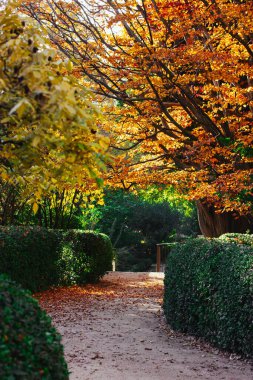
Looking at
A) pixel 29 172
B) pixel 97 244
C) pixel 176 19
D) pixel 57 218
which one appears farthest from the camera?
pixel 57 218

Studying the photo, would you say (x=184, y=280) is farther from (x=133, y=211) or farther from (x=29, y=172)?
(x=133, y=211)

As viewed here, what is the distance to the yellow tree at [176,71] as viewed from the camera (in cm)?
873

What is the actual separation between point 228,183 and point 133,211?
583 inches

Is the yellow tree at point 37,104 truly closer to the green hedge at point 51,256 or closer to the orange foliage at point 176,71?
the orange foliage at point 176,71

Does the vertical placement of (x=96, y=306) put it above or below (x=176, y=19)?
below

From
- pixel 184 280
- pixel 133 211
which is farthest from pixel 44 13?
pixel 133 211

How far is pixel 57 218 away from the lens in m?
16.3

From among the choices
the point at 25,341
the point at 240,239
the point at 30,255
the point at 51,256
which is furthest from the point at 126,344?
the point at 51,256

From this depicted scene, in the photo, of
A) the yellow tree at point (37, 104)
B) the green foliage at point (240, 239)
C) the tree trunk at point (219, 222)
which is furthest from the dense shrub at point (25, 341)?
the tree trunk at point (219, 222)

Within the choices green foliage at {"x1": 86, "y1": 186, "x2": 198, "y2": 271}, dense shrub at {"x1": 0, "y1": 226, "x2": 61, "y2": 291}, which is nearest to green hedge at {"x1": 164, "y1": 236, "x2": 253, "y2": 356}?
dense shrub at {"x1": 0, "y1": 226, "x2": 61, "y2": 291}

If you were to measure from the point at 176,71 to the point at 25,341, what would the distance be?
27.7 feet

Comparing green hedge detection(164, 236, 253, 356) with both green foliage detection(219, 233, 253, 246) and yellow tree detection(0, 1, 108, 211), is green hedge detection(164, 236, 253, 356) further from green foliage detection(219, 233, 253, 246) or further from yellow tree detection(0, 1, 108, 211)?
yellow tree detection(0, 1, 108, 211)

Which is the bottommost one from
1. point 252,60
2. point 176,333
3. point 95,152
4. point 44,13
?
point 176,333

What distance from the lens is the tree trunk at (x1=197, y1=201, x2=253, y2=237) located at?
45.0ft
